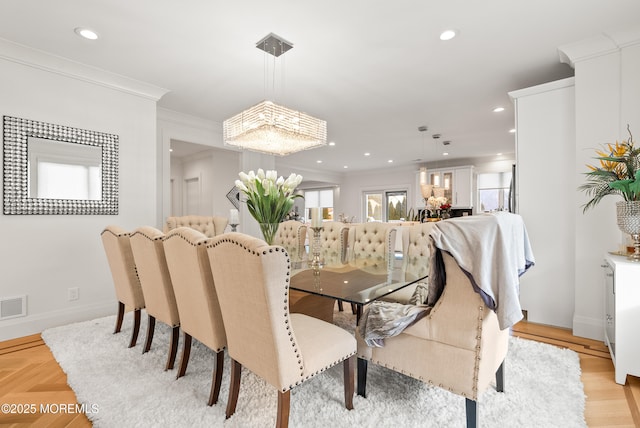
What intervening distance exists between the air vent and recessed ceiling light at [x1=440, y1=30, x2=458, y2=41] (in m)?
4.28

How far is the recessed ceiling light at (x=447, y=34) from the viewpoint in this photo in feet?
7.84

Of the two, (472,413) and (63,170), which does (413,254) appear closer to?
(472,413)

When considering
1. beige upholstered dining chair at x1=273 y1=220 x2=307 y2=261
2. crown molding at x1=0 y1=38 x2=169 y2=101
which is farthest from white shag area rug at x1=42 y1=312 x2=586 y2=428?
crown molding at x1=0 y1=38 x2=169 y2=101

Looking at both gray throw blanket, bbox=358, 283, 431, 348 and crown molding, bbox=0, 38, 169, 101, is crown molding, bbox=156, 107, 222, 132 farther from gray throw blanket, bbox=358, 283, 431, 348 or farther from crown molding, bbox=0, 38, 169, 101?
gray throw blanket, bbox=358, 283, 431, 348

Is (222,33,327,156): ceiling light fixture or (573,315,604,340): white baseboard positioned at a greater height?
(222,33,327,156): ceiling light fixture

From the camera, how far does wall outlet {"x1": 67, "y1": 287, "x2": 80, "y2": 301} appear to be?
296cm

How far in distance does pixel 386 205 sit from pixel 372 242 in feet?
22.2

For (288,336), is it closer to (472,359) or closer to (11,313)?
(472,359)

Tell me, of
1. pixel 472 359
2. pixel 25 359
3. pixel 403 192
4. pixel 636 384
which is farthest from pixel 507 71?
pixel 403 192

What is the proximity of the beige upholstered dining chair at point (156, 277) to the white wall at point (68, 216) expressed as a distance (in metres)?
1.51

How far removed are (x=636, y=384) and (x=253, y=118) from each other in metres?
3.32

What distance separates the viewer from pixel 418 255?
279 centimetres

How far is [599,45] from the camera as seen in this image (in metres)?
2.51

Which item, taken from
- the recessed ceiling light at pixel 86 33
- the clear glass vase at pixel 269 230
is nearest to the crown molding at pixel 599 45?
the clear glass vase at pixel 269 230
